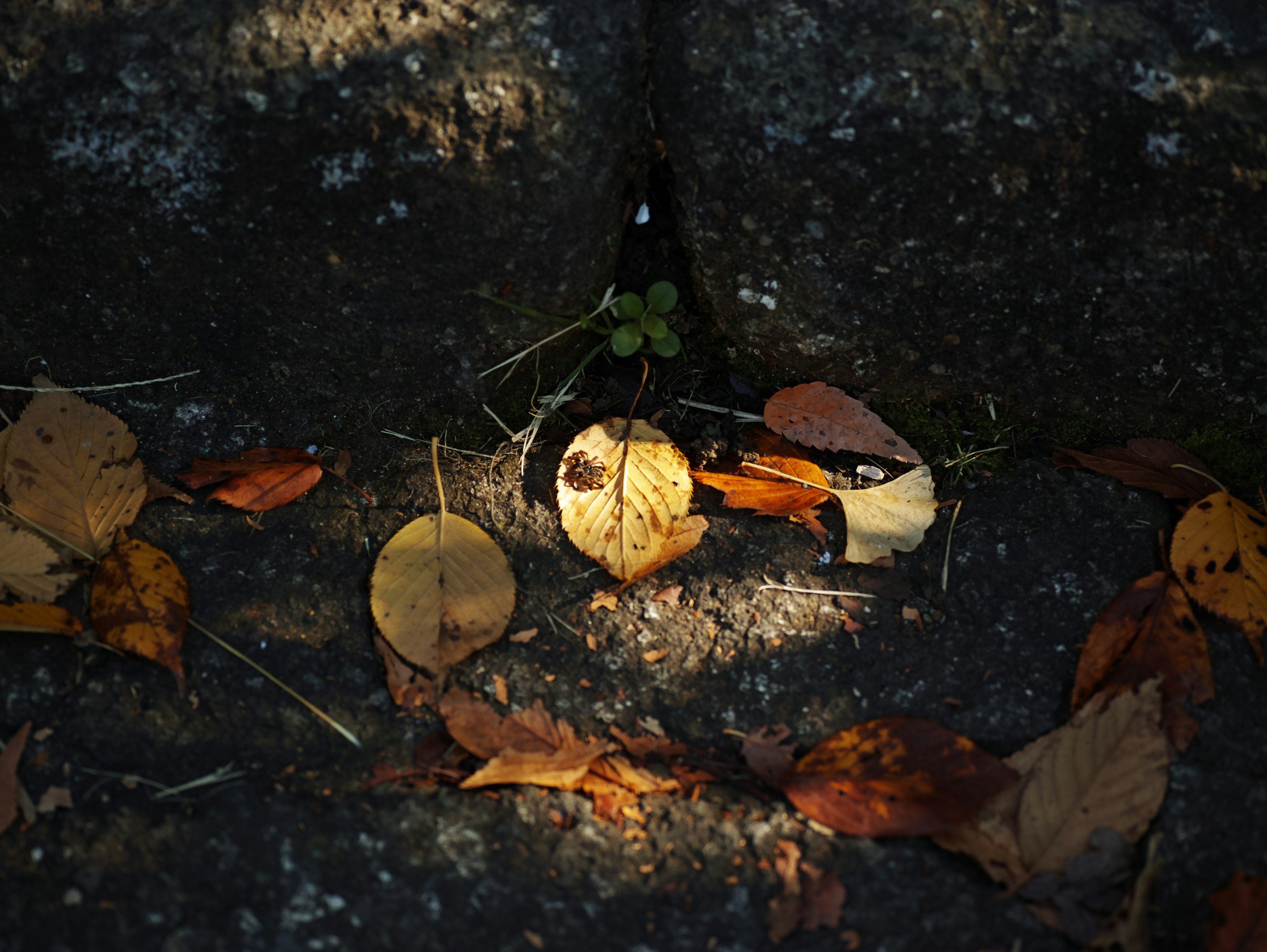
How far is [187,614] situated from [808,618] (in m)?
1.35

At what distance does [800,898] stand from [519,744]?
1.97 ft

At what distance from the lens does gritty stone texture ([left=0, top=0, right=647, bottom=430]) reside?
175cm

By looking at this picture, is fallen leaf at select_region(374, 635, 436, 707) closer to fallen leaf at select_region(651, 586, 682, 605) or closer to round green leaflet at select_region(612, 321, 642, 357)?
fallen leaf at select_region(651, 586, 682, 605)

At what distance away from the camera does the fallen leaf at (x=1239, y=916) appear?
1478mm

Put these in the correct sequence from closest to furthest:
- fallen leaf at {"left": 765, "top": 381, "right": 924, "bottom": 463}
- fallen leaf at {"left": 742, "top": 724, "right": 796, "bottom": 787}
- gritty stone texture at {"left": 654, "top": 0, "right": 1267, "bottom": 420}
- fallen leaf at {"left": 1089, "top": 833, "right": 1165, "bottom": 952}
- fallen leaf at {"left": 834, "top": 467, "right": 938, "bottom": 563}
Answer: fallen leaf at {"left": 1089, "top": 833, "right": 1165, "bottom": 952}
fallen leaf at {"left": 742, "top": 724, "right": 796, "bottom": 787}
gritty stone texture at {"left": 654, "top": 0, "right": 1267, "bottom": 420}
fallen leaf at {"left": 834, "top": 467, "right": 938, "bottom": 563}
fallen leaf at {"left": 765, "top": 381, "right": 924, "bottom": 463}

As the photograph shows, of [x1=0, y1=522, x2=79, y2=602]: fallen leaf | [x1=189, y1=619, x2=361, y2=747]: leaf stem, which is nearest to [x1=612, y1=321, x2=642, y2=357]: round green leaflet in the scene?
[x1=189, y1=619, x2=361, y2=747]: leaf stem

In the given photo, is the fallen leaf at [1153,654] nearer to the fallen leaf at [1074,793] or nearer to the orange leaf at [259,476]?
the fallen leaf at [1074,793]

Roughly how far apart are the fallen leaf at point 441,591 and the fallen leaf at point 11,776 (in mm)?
677

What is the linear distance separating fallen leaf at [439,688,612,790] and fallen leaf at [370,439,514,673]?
4.7 inches

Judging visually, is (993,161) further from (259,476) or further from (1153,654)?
(259,476)

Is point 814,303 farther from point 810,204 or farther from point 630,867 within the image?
point 630,867

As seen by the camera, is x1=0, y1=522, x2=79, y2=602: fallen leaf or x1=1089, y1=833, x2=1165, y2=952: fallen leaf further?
x1=0, y1=522, x2=79, y2=602: fallen leaf

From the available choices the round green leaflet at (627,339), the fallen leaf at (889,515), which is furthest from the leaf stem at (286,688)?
the fallen leaf at (889,515)

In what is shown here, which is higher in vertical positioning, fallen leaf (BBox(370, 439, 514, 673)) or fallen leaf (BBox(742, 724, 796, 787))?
fallen leaf (BBox(370, 439, 514, 673))
